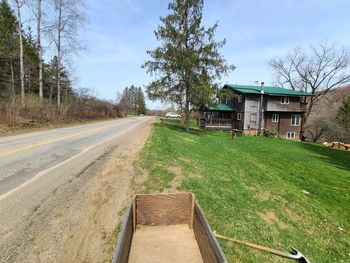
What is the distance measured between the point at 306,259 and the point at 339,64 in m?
45.4

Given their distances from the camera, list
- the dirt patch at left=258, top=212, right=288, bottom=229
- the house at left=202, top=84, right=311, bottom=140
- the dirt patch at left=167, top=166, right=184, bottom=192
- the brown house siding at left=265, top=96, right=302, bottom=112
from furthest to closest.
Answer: the brown house siding at left=265, top=96, right=302, bottom=112
the house at left=202, top=84, right=311, bottom=140
the dirt patch at left=167, top=166, right=184, bottom=192
the dirt patch at left=258, top=212, right=288, bottom=229

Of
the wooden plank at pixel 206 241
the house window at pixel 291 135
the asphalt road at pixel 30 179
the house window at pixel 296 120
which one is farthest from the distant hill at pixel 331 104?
the wooden plank at pixel 206 241

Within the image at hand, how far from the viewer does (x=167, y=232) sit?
338 cm

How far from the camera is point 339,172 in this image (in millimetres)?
12898

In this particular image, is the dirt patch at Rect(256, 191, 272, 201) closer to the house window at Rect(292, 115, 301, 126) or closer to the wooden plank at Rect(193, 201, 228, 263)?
the wooden plank at Rect(193, 201, 228, 263)

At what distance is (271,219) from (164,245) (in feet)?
11.0

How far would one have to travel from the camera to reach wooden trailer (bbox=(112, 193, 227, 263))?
2.66 metres

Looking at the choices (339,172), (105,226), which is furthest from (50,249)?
(339,172)

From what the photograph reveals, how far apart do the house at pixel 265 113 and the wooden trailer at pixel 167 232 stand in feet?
94.7

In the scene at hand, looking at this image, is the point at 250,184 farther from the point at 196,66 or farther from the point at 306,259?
the point at 196,66

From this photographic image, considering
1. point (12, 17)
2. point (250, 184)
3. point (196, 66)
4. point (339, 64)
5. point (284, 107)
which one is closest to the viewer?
point (250, 184)

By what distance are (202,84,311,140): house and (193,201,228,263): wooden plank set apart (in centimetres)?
2918

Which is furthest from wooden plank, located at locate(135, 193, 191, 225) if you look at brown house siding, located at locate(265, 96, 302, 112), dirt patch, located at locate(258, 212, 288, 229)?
brown house siding, located at locate(265, 96, 302, 112)

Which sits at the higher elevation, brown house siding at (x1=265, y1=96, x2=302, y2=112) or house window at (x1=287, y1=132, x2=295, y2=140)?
brown house siding at (x1=265, y1=96, x2=302, y2=112)
